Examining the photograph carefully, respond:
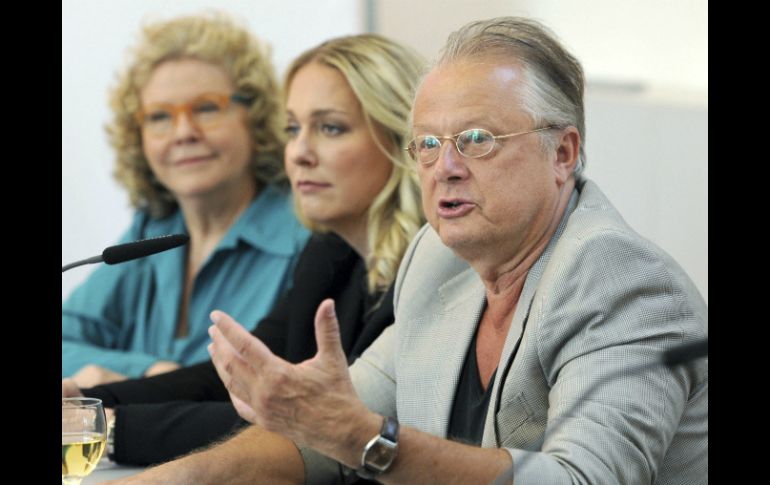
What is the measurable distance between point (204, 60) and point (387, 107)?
1.21m

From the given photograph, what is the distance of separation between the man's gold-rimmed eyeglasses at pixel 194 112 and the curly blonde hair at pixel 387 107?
0.94 m

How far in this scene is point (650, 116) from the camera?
111 inches

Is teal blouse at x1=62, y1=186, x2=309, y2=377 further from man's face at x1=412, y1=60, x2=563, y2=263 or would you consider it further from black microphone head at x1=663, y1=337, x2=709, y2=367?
black microphone head at x1=663, y1=337, x2=709, y2=367

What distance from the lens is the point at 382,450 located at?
128 centimetres

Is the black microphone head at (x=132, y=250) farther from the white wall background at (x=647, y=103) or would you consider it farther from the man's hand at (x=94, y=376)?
the man's hand at (x=94, y=376)

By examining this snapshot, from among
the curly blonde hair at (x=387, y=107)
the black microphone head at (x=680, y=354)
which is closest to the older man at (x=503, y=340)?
the black microphone head at (x=680, y=354)

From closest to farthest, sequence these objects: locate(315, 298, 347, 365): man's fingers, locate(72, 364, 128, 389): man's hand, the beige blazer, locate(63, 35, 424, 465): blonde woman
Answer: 1. locate(315, 298, 347, 365): man's fingers
2. the beige blazer
3. locate(63, 35, 424, 465): blonde woman
4. locate(72, 364, 128, 389): man's hand

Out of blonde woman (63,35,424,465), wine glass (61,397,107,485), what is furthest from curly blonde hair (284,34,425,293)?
wine glass (61,397,107,485)

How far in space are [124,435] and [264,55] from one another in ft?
6.83

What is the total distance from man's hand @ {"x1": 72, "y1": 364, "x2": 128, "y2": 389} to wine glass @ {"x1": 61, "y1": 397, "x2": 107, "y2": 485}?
1.40 meters

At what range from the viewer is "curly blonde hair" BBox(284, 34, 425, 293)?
8.68 ft

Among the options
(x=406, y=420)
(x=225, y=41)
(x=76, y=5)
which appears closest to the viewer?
(x=406, y=420)
